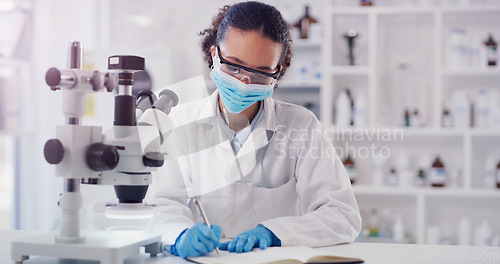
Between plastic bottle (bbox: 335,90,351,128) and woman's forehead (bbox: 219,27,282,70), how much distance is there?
1.86 meters

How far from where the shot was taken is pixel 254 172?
1528 mm

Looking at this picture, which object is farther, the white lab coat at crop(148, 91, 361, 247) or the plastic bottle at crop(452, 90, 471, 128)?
the plastic bottle at crop(452, 90, 471, 128)

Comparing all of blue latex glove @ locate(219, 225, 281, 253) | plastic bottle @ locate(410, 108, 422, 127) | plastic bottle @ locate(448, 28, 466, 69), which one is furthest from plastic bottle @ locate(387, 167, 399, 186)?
blue latex glove @ locate(219, 225, 281, 253)

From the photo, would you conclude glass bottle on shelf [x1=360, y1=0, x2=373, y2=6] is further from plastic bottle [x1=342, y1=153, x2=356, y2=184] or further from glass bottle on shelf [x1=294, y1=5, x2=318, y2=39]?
plastic bottle [x1=342, y1=153, x2=356, y2=184]

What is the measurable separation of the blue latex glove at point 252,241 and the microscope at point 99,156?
189 mm

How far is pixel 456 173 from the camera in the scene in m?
3.17

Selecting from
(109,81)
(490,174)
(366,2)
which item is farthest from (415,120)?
(109,81)

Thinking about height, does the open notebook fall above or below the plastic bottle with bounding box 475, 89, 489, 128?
below

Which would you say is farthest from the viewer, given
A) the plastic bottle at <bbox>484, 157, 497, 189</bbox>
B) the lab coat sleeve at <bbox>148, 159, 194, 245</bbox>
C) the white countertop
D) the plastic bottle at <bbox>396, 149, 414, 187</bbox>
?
the plastic bottle at <bbox>396, 149, 414, 187</bbox>

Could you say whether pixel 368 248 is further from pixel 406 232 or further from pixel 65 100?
pixel 406 232

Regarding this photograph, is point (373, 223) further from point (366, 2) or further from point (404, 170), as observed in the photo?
point (366, 2)

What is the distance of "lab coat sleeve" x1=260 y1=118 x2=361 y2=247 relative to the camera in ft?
4.08

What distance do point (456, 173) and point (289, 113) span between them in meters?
1.95

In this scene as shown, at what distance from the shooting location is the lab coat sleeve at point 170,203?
47.8 inches
